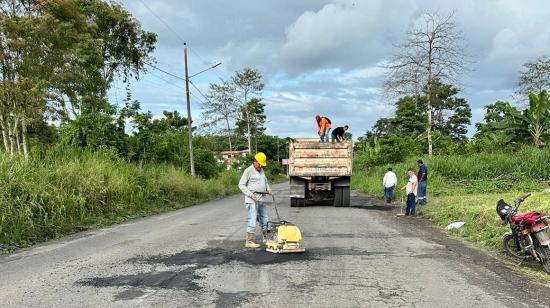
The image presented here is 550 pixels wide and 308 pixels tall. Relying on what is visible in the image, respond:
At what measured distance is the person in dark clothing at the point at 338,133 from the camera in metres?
18.2

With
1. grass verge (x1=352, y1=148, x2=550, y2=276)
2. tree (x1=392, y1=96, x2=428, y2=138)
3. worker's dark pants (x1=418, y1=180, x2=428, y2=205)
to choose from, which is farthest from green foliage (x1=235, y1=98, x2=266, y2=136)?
worker's dark pants (x1=418, y1=180, x2=428, y2=205)

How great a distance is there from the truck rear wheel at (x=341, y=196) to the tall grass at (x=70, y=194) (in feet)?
22.1

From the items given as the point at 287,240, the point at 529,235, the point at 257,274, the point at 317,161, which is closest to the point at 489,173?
the point at 317,161

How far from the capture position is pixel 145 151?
84.1 feet

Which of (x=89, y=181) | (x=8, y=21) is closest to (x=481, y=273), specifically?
(x=89, y=181)

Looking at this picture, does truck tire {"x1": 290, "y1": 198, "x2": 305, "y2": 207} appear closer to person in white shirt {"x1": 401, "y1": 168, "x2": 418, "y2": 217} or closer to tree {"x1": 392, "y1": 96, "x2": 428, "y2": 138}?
person in white shirt {"x1": 401, "y1": 168, "x2": 418, "y2": 217}

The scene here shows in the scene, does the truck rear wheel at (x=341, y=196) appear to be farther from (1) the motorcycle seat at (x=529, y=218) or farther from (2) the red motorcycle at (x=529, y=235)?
(1) the motorcycle seat at (x=529, y=218)

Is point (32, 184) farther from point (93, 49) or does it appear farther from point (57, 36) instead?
point (93, 49)

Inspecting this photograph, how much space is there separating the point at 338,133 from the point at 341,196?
2.45m

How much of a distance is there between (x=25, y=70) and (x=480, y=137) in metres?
24.4

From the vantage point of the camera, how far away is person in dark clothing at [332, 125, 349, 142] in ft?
59.9

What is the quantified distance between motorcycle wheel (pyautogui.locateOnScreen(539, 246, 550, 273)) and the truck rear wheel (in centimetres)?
1110

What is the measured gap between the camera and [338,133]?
18.3 m

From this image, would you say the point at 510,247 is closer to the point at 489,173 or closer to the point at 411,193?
the point at 411,193
